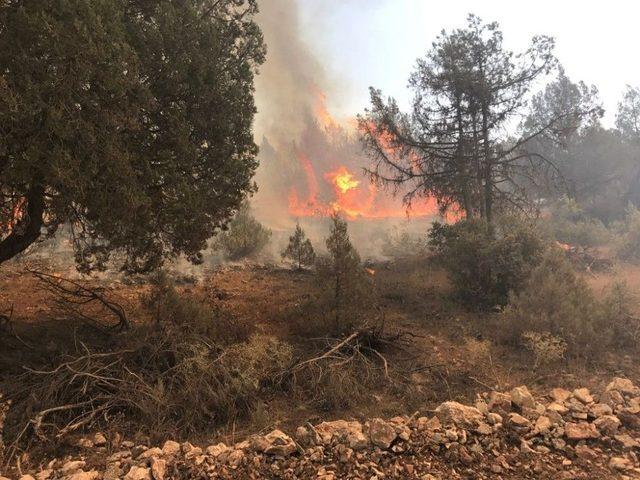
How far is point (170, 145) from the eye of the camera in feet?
21.5

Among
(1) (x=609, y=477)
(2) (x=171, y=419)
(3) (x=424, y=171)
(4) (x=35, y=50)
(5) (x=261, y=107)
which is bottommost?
(1) (x=609, y=477)

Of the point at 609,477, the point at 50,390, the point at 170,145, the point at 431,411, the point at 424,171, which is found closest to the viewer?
the point at 609,477

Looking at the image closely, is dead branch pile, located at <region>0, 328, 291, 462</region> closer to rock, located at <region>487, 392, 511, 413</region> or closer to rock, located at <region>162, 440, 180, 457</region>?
rock, located at <region>162, 440, 180, 457</region>

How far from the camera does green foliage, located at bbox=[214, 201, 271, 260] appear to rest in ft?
51.1

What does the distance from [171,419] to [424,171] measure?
12761 mm

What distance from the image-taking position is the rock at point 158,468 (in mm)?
3719

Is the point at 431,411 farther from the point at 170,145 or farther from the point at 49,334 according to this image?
the point at 49,334

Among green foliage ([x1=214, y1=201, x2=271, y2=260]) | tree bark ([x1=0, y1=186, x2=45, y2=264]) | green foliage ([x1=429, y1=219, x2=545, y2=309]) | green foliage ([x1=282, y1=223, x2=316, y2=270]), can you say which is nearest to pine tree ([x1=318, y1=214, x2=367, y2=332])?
green foliage ([x1=429, y1=219, x2=545, y2=309])

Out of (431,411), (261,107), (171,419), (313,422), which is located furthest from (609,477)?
(261,107)

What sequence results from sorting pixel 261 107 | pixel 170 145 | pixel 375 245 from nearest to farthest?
pixel 170 145 → pixel 375 245 → pixel 261 107

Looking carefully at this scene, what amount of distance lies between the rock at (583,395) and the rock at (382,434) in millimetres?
2782

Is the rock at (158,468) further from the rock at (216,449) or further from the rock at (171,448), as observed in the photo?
the rock at (216,449)

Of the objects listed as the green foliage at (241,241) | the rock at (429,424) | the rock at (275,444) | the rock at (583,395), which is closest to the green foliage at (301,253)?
the green foliage at (241,241)

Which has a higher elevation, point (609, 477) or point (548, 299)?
point (548, 299)
